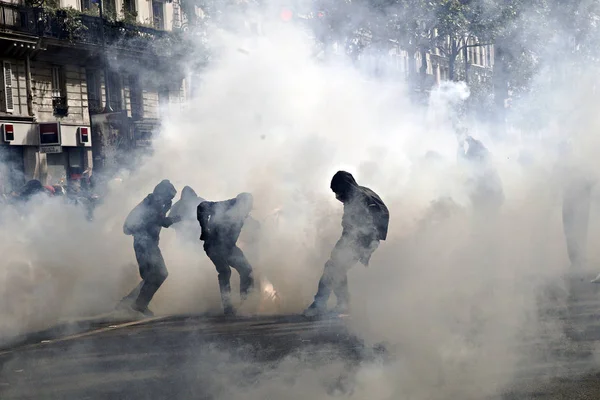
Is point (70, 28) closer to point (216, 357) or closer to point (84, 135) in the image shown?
point (84, 135)

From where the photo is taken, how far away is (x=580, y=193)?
492 inches

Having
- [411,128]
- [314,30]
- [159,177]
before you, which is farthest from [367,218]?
[314,30]

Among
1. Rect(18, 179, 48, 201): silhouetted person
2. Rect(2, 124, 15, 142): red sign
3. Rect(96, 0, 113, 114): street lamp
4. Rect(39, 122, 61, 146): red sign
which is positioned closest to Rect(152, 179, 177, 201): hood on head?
Rect(18, 179, 48, 201): silhouetted person

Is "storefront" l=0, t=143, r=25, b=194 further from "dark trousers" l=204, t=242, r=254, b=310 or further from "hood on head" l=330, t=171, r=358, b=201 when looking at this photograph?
"hood on head" l=330, t=171, r=358, b=201

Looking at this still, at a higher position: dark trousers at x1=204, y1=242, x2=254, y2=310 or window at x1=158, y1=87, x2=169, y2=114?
window at x1=158, y1=87, x2=169, y2=114

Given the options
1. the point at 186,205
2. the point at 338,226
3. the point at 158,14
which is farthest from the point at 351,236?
the point at 158,14

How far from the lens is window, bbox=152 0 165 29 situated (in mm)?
24203

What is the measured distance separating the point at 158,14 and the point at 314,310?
55.5 ft

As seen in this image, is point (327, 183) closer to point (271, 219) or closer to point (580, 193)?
point (271, 219)

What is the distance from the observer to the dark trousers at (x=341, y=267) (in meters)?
9.69

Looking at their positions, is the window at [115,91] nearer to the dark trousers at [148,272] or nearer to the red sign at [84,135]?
the red sign at [84,135]

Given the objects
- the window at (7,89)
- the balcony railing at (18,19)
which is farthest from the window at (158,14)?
the window at (7,89)

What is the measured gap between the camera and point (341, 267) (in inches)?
384

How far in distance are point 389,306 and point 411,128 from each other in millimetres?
10266
